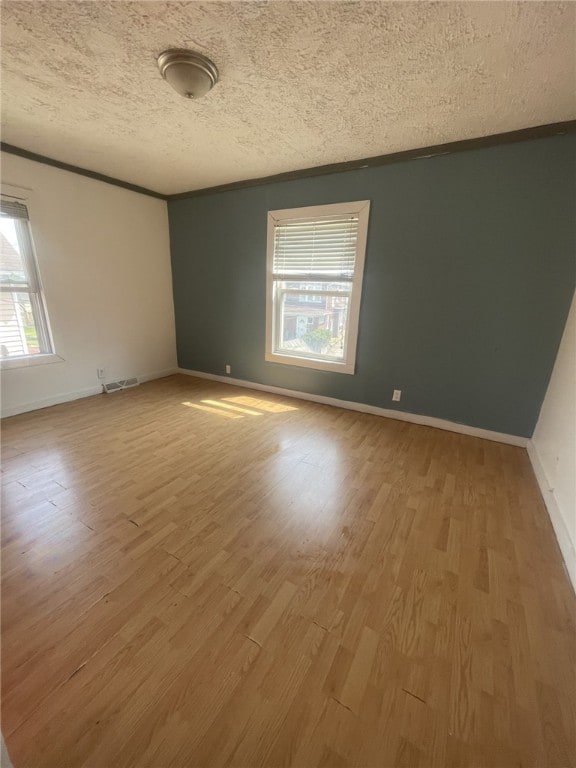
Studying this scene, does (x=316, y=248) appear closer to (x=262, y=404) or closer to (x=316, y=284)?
(x=316, y=284)

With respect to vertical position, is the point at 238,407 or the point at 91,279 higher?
the point at 91,279

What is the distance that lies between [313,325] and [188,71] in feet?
7.63

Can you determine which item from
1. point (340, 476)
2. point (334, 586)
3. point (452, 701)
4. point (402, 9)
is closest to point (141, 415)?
point (340, 476)

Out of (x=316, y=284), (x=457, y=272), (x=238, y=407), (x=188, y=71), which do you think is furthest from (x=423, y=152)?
(x=238, y=407)

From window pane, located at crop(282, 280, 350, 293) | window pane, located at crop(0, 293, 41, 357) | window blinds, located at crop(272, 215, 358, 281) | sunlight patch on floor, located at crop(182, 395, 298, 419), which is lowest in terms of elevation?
sunlight patch on floor, located at crop(182, 395, 298, 419)

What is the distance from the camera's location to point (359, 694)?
40.1 inches

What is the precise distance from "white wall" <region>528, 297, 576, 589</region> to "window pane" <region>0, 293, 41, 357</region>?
15.3ft

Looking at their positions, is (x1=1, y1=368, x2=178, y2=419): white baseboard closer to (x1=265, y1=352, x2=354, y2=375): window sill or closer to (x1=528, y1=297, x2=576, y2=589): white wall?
(x1=265, y1=352, x2=354, y2=375): window sill

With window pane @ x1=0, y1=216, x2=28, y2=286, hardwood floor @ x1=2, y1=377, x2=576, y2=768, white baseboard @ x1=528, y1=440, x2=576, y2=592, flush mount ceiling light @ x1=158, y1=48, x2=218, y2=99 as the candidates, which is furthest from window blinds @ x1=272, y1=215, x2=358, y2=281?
window pane @ x1=0, y1=216, x2=28, y2=286

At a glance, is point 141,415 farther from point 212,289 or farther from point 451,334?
point 451,334

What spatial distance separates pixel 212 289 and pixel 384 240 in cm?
231

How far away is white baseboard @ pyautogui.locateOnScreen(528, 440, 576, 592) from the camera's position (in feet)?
4.94

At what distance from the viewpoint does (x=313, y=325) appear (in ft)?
11.6

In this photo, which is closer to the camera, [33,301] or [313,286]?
[33,301]
